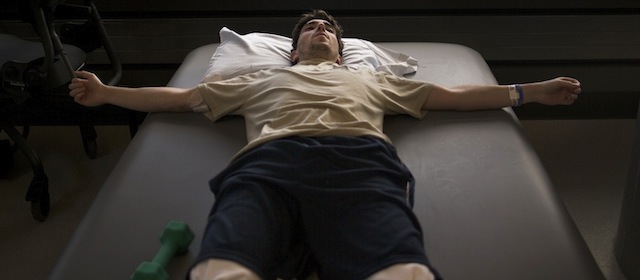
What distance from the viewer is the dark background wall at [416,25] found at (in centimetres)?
264

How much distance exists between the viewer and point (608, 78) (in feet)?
9.12

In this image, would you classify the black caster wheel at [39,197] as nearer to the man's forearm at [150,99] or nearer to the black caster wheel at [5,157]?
the black caster wheel at [5,157]

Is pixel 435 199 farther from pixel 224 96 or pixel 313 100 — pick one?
pixel 224 96

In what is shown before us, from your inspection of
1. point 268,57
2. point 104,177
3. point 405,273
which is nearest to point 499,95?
point 268,57

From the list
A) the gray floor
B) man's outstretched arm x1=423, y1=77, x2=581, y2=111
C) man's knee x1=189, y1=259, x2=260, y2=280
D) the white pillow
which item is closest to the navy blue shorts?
man's knee x1=189, y1=259, x2=260, y2=280

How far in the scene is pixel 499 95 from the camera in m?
1.82

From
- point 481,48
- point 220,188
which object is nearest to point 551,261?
point 220,188

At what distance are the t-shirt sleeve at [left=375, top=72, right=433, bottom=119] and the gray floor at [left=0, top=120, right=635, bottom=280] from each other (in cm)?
73

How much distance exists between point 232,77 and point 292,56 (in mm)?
221

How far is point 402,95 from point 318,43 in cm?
30

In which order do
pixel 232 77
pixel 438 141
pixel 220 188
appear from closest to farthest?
pixel 220 188 → pixel 438 141 → pixel 232 77

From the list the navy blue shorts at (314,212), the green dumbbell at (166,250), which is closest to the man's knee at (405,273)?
the navy blue shorts at (314,212)

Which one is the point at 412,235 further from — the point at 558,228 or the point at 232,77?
the point at 232,77

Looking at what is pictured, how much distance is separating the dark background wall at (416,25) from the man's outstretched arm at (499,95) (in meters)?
0.90
